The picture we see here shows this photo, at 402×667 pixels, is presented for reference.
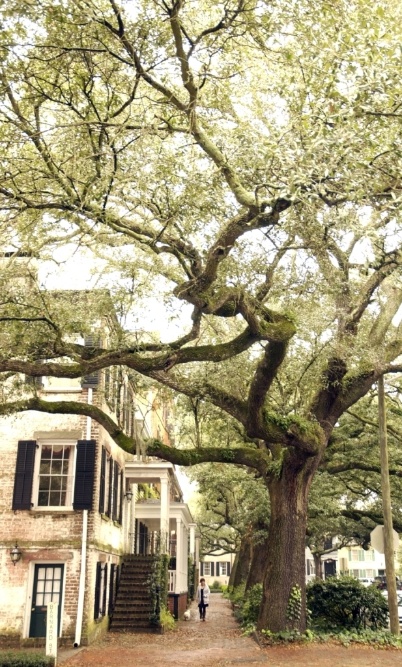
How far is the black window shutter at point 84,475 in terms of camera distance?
53.2ft

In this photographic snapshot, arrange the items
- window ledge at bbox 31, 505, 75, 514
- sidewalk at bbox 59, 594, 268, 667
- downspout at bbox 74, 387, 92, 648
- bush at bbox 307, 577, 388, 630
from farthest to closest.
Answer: window ledge at bbox 31, 505, 75, 514, bush at bbox 307, 577, 388, 630, downspout at bbox 74, 387, 92, 648, sidewalk at bbox 59, 594, 268, 667

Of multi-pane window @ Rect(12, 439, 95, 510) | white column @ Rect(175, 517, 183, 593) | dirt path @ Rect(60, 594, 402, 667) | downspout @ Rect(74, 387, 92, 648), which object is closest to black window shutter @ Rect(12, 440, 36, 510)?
multi-pane window @ Rect(12, 439, 95, 510)

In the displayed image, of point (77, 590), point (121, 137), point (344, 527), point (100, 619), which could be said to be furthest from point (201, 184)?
point (344, 527)

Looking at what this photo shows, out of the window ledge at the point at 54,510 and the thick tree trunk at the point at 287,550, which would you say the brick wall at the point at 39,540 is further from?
the thick tree trunk at the point at 287,550

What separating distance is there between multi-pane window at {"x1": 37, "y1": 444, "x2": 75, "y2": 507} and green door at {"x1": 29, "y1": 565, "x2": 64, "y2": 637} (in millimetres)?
1603

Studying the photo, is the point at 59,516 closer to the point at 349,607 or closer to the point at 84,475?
the point at 84,475

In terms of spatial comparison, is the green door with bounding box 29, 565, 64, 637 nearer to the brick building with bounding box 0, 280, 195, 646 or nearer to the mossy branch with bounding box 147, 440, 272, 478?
the brick building with bounding box 0, 280, 195, 646

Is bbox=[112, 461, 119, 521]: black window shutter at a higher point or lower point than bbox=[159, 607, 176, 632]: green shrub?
higher

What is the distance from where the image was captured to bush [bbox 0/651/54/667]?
10.5m

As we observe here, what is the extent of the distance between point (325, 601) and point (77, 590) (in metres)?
6.20

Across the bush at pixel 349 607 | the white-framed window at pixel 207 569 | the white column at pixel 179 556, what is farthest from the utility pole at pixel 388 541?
the white-framed window at pixel 207 569

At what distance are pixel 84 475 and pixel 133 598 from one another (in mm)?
5933

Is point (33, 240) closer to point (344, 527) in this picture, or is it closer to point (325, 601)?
point (325, 601)

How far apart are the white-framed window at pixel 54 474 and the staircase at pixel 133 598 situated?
4897mm
